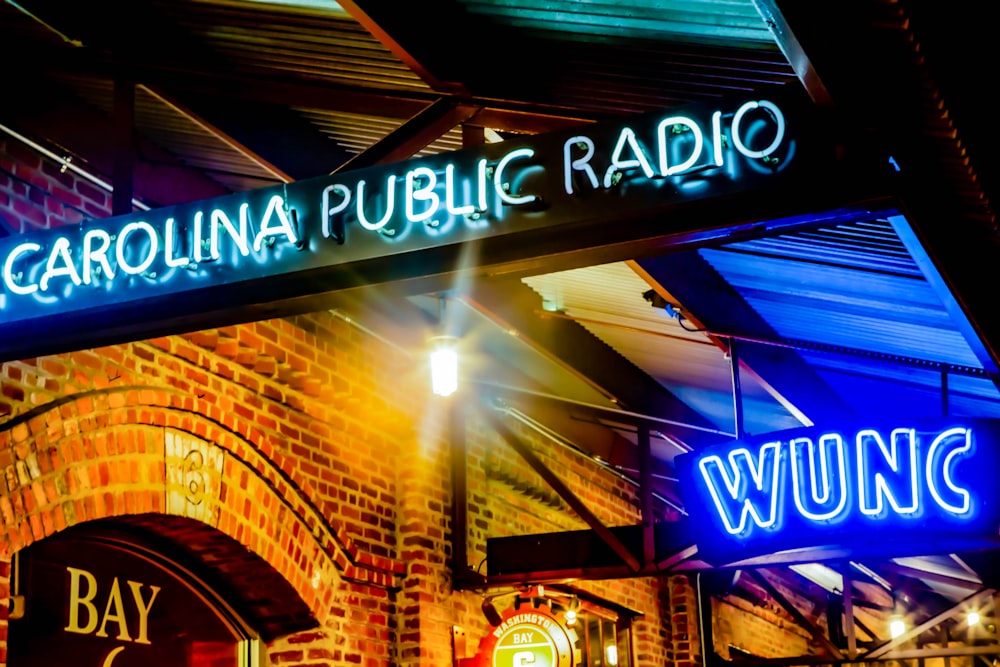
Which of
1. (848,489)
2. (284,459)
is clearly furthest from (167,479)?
(848,489)

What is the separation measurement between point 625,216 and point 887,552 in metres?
3.85

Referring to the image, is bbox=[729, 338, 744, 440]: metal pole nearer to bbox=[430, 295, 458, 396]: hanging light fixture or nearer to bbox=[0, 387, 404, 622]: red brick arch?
bbox=[430, 295, 458, 396]: hanging light fixture

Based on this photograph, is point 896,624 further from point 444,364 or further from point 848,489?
point 444,364

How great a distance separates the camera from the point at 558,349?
292 inches

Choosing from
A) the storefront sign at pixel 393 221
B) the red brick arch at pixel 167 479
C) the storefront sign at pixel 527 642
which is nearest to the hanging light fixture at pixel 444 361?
the red brick arch at pixel 167 479

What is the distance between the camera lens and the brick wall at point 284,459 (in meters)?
4.91

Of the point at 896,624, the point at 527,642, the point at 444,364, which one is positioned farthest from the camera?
the point at 896,624

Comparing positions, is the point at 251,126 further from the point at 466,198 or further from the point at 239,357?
the point at 466,198

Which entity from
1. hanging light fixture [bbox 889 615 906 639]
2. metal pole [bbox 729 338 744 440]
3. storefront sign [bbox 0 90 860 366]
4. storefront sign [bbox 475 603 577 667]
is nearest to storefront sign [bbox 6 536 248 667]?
storefront sign [bbox 475 603 577 667]

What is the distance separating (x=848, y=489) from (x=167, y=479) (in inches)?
129

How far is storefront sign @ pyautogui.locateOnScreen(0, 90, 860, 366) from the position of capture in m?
3.19

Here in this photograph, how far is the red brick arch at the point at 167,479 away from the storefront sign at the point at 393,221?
1207mm

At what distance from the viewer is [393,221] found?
348 centimetres

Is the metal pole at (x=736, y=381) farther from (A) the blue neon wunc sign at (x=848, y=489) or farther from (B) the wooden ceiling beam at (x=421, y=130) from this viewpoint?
(B) the wooden ceiling beam at (x=421, y=130)
